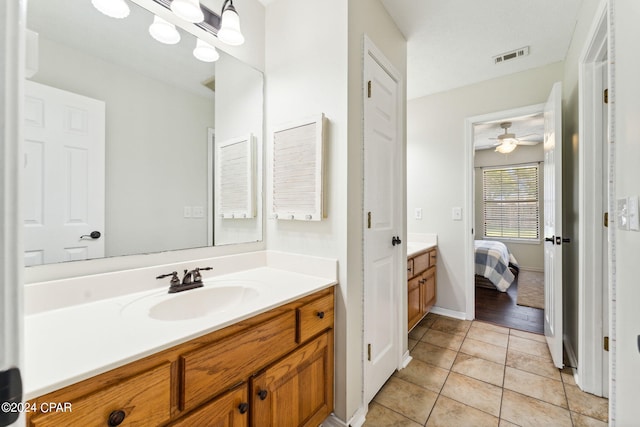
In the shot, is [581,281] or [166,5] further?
[581,281]

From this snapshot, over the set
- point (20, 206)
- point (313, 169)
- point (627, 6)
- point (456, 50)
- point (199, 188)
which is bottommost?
point (20, 206)

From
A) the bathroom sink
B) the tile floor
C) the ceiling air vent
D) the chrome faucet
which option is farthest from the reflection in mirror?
the ceiling air vent

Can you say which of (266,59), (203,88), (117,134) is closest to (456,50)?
(266,59)

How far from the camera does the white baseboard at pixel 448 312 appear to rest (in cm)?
287

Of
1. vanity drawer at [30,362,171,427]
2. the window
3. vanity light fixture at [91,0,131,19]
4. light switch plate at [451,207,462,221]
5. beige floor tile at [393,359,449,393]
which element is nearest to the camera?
vanity drawer at [30,362,171,427]

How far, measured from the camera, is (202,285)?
4.24ft

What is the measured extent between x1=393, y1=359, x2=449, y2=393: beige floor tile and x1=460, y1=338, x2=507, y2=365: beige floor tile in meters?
0.41

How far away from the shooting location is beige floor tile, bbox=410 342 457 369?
2.07 meters

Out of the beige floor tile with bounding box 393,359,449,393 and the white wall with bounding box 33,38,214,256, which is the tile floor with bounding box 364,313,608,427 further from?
the white wall with bounding box 33,38,214,256

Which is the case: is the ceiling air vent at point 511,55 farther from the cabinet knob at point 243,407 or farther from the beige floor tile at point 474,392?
the cabinet knob at point 243,407

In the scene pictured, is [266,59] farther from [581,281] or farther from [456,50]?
[581,281]

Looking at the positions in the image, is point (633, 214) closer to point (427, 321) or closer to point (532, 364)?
point (532, 364)

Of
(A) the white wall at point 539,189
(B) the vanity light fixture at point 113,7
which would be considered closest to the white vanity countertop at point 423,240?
(B) the vanity light fixture at point 113,7

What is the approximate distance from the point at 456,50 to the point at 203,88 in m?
2.06
